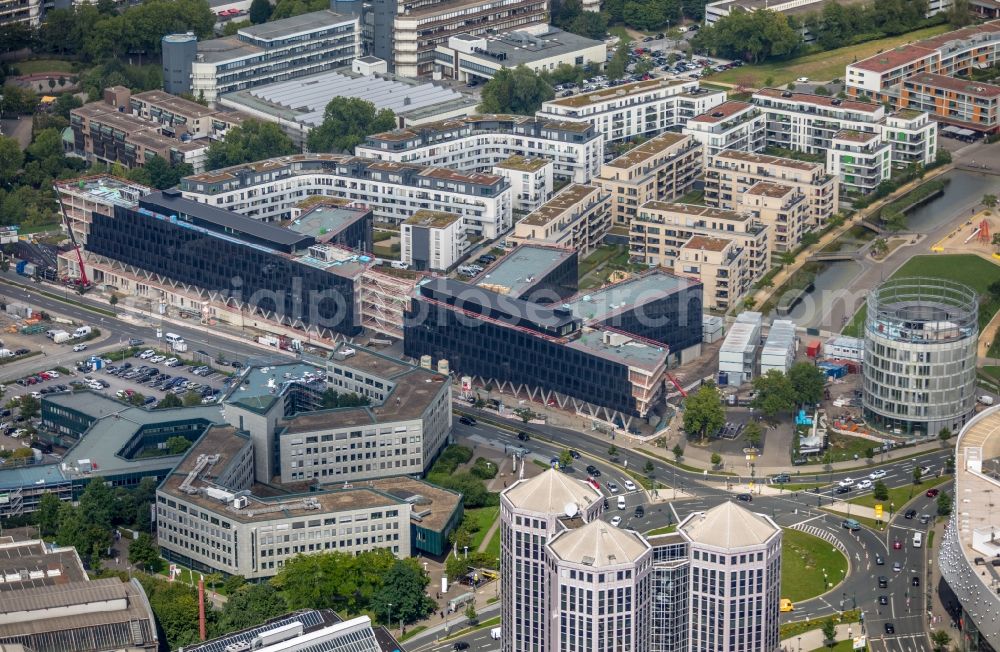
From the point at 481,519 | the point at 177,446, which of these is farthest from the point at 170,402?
the point at 481,519

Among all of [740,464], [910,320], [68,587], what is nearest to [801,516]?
[740,464]

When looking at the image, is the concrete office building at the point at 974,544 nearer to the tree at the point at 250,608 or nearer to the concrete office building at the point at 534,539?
the concrete office building at the point at 534,539

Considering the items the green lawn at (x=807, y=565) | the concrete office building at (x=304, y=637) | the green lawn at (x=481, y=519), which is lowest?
the green lawn at (x=481, y=519)

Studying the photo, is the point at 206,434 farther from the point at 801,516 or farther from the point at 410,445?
the point at 801,516

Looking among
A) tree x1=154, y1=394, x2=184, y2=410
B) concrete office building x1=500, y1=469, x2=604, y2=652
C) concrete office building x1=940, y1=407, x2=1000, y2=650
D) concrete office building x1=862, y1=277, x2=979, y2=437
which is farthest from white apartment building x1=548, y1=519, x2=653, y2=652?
tree x1=154, y1=394, x2=184, y2=410

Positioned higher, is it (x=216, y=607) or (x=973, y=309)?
(x=973, y=309)

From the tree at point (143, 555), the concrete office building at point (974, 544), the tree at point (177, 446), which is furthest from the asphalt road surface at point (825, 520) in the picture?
the tree at point (177, 446)
